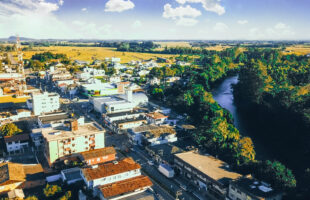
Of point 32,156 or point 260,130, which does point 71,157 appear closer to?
point 32,156

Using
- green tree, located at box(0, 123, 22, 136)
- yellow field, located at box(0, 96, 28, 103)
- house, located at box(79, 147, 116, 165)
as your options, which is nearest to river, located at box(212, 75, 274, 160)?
house, located at box(79, 147, 116, 165)

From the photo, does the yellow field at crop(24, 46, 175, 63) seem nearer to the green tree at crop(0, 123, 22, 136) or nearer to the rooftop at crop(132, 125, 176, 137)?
the rooftop at crop(132, 125, 176, 137)

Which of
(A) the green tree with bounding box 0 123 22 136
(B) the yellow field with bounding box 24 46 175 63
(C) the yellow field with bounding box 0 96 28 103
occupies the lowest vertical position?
(C) the yellow field with bounding box 0 96 28 103

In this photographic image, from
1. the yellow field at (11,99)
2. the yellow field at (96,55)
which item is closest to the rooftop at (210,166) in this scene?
the yellow field at (11,99)

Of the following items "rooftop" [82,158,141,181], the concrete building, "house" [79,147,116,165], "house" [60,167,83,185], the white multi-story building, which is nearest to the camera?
"rooftop" [82,158,141,181]

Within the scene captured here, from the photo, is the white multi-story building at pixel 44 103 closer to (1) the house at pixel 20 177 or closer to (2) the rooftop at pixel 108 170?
(1) the house at pixel 20 177

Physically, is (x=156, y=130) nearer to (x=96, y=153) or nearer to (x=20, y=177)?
(x=96, y=153)

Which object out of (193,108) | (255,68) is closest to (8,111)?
(193,108)
